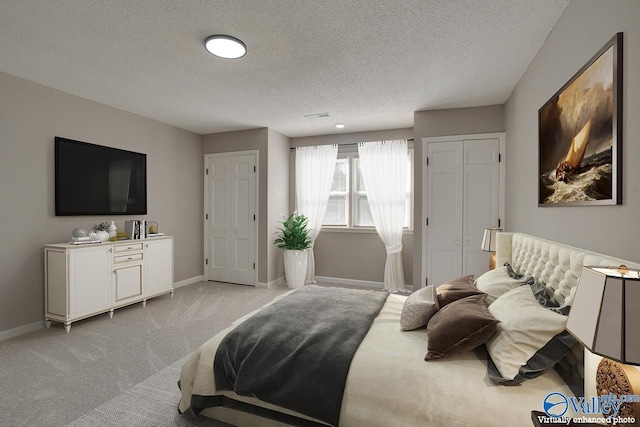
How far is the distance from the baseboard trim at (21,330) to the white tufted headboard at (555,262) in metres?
4.68

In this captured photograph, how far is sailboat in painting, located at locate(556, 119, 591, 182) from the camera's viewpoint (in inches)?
65.9

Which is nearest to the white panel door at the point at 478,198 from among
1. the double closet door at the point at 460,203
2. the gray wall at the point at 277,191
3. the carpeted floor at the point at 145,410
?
the double closet door at the point at 460,203

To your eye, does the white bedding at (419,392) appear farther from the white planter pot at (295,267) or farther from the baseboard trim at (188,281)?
the baseboard trim at (188,281)

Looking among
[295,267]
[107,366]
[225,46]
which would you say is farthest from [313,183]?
[107,366]

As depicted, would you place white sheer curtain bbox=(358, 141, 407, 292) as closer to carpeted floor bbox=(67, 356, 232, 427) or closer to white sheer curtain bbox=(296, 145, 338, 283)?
white sheer curtain bbox=(296, 145, 338, 283)

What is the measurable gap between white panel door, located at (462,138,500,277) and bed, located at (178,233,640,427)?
194cm

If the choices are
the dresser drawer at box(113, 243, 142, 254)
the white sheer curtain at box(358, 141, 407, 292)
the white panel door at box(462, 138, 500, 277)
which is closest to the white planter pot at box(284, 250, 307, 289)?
the white sheer curtain at box(358, 141, 407, 292)

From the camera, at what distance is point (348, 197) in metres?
5.23

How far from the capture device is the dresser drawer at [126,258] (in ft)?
11.7

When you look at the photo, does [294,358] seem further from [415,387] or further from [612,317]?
[612,317]

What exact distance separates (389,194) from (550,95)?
2.71m

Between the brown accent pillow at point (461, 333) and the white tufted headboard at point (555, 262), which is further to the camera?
the brown accent pillow at point (461, 333)

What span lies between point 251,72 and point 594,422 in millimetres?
3263

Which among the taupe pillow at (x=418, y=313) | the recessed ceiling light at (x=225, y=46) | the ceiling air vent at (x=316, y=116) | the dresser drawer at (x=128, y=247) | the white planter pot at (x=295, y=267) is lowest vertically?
the white planter pot at (x=295, y=267)
